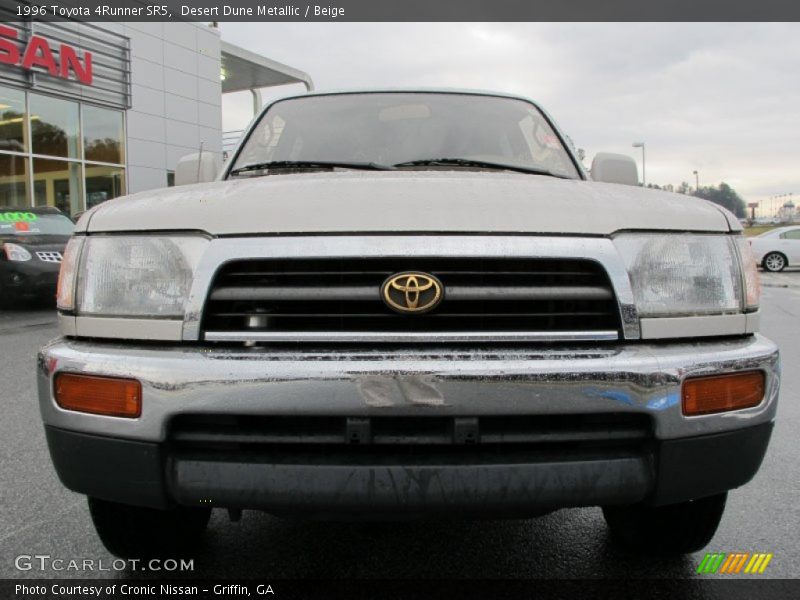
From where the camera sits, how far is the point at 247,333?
5.64ft

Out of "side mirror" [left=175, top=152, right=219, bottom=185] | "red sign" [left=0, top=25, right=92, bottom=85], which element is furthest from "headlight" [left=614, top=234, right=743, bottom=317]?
"red sign" [left=0, top=25, right=92, bottom=85]

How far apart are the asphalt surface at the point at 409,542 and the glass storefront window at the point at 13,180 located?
49.8 ft

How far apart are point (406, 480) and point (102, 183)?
1934 centimetres

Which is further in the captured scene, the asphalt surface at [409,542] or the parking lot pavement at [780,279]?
the parking lot pavement at [780,279]

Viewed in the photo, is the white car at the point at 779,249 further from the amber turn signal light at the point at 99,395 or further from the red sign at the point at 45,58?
the amber turn signal light at the point at 99,395

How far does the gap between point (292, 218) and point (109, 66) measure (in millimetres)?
19529

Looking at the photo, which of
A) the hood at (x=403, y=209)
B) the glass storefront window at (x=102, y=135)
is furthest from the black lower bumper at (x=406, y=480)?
the glass storefront window at (x=102, y=135)

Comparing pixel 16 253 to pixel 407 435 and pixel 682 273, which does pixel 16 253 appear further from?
pixel 682 273

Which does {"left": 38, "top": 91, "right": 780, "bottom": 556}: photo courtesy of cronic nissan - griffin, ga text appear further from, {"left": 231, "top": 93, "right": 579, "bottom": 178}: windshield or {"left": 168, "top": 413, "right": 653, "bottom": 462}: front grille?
{"left": 231, "top": 93, "right": 579, "bottom": 178}: windshield

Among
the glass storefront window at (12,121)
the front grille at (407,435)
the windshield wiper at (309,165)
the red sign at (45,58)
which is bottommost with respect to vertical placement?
the front grille at (407,435)

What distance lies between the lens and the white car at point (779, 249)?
19484 millimetres

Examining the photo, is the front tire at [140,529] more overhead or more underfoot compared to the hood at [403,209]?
more underfoot

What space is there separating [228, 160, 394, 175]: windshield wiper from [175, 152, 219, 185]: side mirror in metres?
0.35

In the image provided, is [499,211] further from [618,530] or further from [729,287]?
[618,530]
